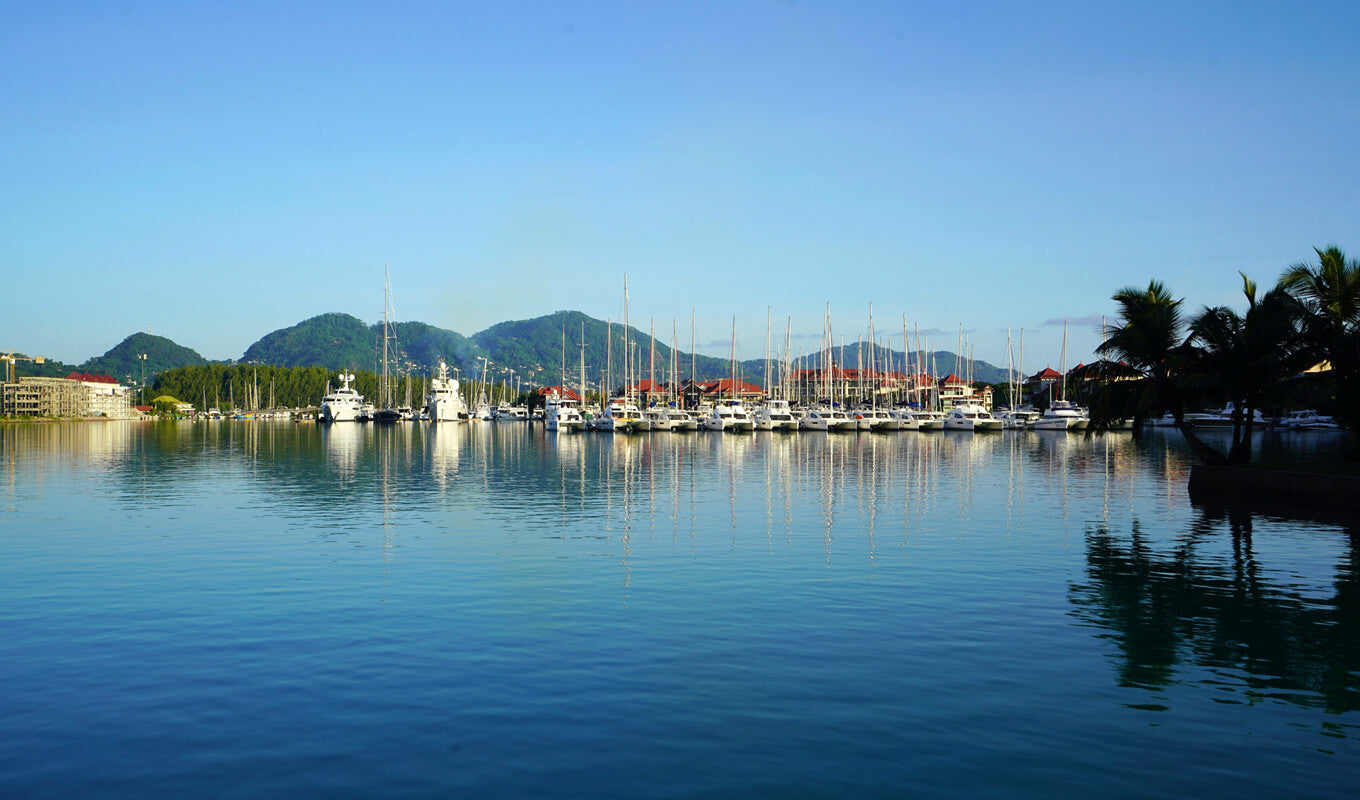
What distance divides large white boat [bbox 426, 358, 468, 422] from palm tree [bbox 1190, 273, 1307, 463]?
152343 millimetres

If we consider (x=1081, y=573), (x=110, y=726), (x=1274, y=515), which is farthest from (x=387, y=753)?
(x=1274, y=515)

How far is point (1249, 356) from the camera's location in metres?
39.6

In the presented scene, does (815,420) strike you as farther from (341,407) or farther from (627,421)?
(341,407)

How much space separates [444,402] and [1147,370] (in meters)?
151

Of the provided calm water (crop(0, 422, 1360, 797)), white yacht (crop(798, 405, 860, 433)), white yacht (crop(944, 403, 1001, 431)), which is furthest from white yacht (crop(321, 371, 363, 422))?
calm water (crop(0, 422, 1360, 797))

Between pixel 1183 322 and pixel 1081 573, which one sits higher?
pixel 1183 322

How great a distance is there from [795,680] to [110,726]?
344 inches

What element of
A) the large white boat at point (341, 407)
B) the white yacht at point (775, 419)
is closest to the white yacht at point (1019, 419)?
the white yacht at point (775, 419)

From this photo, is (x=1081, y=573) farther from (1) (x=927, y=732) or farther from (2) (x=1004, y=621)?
(1) (x=927, y=732)

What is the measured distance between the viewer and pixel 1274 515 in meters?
34.5

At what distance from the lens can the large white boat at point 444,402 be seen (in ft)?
586

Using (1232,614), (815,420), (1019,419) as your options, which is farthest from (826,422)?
(1232,614)

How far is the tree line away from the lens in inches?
1512

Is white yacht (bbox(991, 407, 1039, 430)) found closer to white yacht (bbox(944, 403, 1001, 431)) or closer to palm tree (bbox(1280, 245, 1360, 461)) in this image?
white yacht (bbox(944, 403, 1001, 431))
